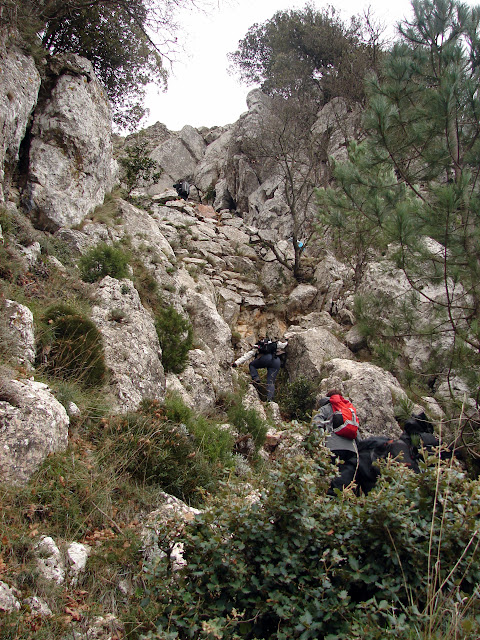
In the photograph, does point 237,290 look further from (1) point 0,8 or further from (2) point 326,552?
(2) point 326,552

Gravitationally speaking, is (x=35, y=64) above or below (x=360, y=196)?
above

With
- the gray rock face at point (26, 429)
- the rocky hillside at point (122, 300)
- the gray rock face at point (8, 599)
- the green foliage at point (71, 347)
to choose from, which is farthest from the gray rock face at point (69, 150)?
the gray rock face at point (8, 599)

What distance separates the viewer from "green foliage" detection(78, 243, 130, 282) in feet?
25.8

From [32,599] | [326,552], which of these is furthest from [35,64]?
[326,552]

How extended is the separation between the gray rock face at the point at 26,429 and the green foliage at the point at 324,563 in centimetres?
190

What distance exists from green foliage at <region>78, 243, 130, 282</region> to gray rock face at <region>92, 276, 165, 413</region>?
0.27m

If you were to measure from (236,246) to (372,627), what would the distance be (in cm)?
1532

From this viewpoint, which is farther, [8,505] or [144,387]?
[144,387]

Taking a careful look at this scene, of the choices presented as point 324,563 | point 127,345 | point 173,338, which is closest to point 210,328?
point 173,338

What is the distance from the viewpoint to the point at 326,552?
2.37 metres

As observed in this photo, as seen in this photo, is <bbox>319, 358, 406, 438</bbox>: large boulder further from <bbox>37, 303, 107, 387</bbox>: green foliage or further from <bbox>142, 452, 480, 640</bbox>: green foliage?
<bbox>142, 452, 480, 640</bbox>: green foliage

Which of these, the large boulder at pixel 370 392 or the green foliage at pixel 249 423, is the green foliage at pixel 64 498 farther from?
the large boulder at pixel 370 392

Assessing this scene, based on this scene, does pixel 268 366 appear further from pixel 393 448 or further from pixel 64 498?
pixel 64 498

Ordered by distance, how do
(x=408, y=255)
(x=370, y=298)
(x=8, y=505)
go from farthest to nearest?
(x=370, y=298) → (x=408, y=255) → (x=8, y=505)
